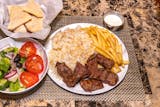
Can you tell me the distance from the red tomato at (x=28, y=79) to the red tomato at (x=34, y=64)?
2cm

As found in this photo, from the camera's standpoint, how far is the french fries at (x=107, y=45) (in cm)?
112

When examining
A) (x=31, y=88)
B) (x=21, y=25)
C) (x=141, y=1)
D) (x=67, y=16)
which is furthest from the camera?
(x=141, y=1)

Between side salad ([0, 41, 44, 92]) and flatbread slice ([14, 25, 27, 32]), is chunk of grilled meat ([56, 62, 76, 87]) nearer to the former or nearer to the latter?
side salad ([0, 41, 44, 92])

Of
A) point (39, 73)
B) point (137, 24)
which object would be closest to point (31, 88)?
point (39, 73)

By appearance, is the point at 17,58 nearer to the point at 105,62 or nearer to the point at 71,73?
the point at 71,73

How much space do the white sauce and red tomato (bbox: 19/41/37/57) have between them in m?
0.35

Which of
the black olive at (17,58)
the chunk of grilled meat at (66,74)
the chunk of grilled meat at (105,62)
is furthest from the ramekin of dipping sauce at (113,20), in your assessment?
the black olive at (17,58)

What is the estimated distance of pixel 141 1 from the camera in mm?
1437

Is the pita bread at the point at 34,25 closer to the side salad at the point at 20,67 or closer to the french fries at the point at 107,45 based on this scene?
the side salad at the point at 20,67

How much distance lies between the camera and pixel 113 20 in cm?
128

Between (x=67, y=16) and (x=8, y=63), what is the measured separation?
14.9 inches

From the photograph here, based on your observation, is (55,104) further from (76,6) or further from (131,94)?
(76,6)

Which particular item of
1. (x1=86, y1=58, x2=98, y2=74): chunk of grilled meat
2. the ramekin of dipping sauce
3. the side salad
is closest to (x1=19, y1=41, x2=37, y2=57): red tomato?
the side salad

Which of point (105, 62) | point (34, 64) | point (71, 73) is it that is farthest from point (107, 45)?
point (34, 64)
